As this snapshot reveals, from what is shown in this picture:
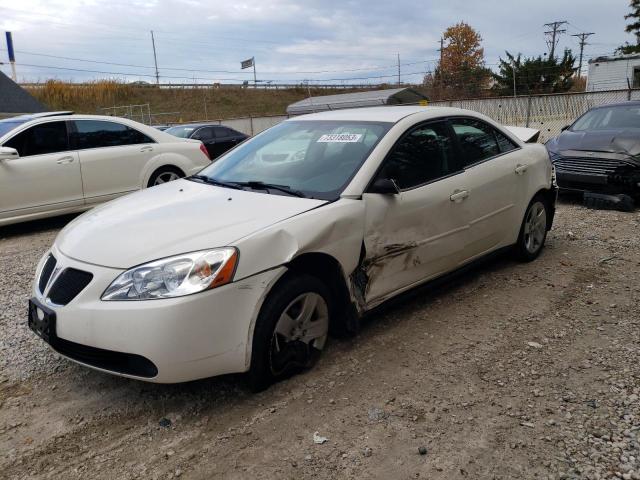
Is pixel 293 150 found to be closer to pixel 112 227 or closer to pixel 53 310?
pixel 112 227

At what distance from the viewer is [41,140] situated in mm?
7070

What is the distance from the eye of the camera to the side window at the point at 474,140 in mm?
4336

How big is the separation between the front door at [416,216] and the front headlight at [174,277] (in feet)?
3.57

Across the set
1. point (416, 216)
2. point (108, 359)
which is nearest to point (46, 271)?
point (108, 359)

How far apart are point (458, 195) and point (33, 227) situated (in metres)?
6.18

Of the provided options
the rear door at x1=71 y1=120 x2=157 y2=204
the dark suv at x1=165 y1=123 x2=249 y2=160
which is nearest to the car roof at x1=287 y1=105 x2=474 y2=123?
the rear door at x1=71 y1=120 x2=157 y2=204

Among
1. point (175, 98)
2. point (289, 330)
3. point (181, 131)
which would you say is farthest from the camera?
point (175, 98)

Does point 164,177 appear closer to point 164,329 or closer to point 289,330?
point 289,330

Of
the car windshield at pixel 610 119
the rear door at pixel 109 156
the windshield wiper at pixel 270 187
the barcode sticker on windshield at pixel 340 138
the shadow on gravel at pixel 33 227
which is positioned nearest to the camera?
the windshield wiper at pixel 270 187

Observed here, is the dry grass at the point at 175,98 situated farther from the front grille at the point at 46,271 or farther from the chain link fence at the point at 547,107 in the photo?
the front grille at the point at 46,271

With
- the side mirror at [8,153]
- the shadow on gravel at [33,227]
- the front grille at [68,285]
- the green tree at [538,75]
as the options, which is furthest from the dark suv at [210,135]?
the green tree at [538,75]

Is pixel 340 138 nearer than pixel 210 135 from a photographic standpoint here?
Yes

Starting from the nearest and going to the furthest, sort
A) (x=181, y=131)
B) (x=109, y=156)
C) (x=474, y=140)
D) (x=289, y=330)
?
1. (x=289, y=330)
2. (x=474, y=140)
3. (x=109, y=156)
4. (x=181, y=131)

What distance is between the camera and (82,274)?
2.79 m
